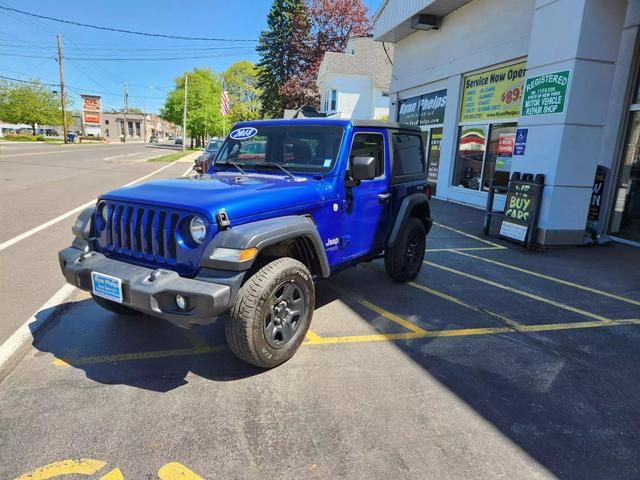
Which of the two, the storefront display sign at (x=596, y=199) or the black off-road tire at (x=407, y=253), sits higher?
the storefront display sign at (x=596, y=199)

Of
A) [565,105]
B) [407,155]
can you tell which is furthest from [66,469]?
[565,105]

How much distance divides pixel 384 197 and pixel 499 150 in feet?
26.5

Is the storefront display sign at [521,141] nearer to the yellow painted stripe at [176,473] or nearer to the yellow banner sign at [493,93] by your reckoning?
the yellow banner sign at [493,93]

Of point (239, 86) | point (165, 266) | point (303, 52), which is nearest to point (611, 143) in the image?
point (165, 266)

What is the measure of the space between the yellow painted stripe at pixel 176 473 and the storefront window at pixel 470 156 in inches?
455

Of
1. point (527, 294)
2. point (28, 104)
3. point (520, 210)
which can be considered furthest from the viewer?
point (28, 104)

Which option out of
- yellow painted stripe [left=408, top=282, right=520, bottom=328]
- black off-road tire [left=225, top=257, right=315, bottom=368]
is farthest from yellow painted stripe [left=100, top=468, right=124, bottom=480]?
yellow painted stripe [left=408, top=282, right=520, bottom=328]

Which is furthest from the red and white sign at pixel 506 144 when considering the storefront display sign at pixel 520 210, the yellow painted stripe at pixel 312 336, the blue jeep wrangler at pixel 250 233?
the yellow painted stripe at pixel 312 336

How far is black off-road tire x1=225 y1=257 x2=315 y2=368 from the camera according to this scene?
306 centimetres

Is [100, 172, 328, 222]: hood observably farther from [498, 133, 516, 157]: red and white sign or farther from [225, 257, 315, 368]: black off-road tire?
[498, 133, 516, 157]: red and white sign

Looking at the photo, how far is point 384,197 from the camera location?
4816 millimetres

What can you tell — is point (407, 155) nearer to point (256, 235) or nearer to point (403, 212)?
point (403, 212)

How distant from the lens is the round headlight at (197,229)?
3.04 metres

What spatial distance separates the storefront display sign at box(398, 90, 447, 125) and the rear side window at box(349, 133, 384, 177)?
10012 millimetres
